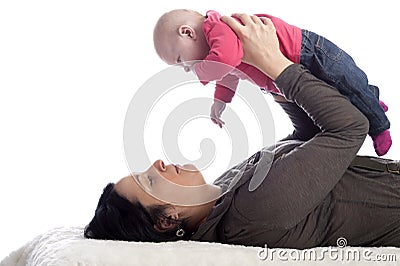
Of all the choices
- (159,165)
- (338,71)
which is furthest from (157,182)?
(338,71)

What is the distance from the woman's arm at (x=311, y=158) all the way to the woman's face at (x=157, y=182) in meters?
0.12

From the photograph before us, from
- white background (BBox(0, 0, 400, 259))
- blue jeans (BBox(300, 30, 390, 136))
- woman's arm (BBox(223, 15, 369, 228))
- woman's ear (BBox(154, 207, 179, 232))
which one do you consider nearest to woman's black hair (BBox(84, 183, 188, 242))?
woman's ear (BBox(154, 207, 179, 232))

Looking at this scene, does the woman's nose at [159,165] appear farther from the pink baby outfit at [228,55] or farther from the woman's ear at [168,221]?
the pink baby outfit at [228,55]

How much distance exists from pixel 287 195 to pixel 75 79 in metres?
1.02

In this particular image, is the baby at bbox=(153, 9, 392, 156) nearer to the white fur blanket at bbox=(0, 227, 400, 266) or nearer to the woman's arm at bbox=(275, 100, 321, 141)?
the woman's arm at bbox=(275, 100, 321, 141)

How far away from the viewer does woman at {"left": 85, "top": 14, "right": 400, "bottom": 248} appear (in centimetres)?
136

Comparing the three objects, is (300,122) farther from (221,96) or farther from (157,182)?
(157,182)

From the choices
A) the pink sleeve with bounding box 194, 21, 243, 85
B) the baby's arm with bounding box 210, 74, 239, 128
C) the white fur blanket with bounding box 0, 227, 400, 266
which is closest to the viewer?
the white fur blanket with bounding box 0, 227, 400, 266

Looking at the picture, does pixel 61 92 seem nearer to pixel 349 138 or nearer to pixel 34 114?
pixel 34 114

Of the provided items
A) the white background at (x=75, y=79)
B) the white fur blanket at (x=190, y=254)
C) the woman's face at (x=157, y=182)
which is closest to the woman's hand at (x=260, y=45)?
the woman's face at (x=157, y=182)

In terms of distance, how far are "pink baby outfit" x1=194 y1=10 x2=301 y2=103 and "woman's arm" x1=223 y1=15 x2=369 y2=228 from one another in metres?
0.10

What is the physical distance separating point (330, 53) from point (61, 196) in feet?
3.59

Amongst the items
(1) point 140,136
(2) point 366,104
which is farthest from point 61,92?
(2) point 366,104

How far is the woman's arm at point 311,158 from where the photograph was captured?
4.43 ft
